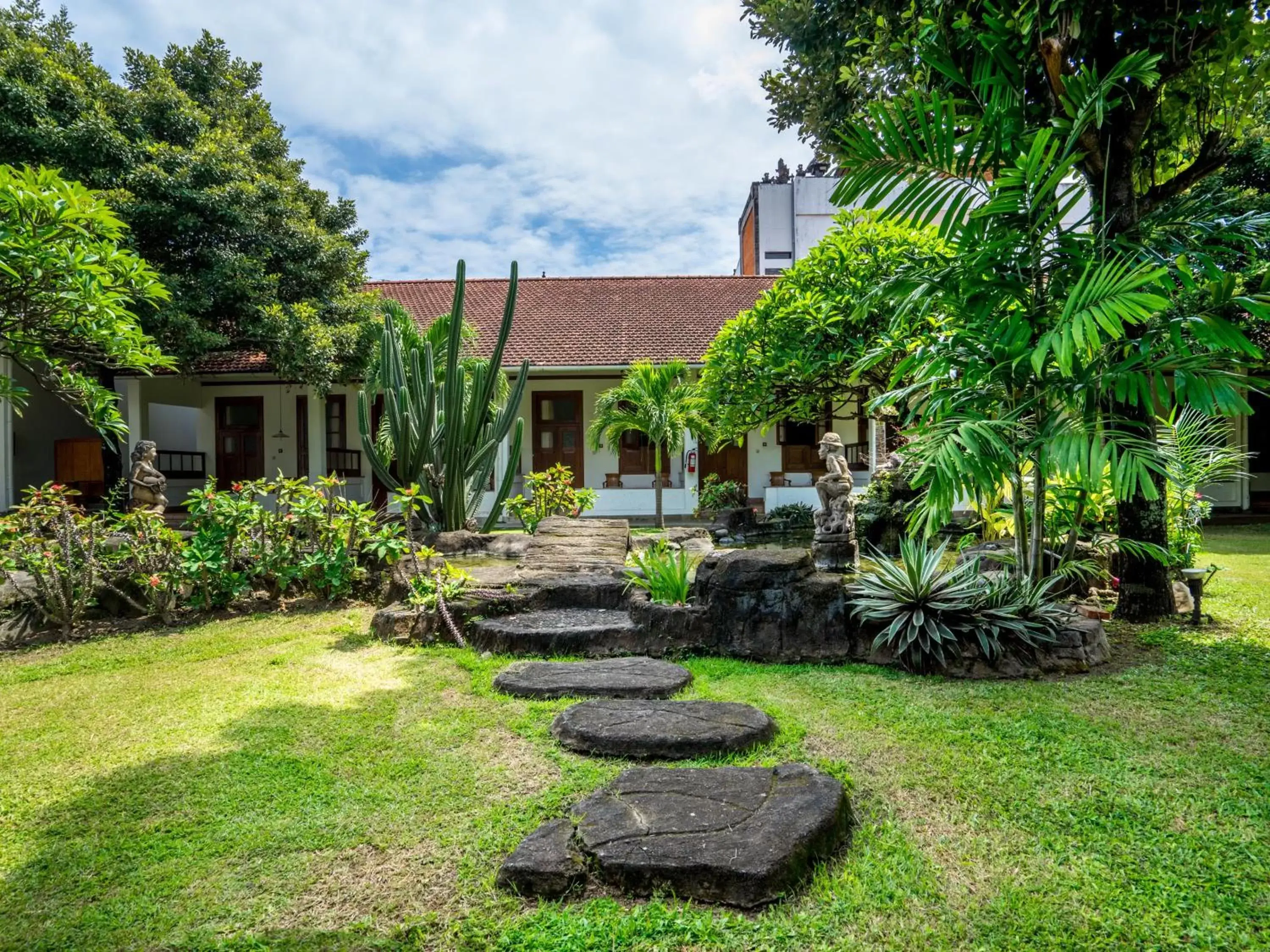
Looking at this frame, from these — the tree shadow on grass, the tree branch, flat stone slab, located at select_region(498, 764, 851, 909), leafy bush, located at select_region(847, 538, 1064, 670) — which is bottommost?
the tree shadow on grass

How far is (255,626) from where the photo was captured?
234 inches

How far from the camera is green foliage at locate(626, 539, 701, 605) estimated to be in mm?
5215

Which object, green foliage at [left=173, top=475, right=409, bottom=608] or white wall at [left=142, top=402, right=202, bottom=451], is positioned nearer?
green foliage at [left=173, top=475, right=409, bottom=608]

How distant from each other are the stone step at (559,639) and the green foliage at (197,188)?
8459mm

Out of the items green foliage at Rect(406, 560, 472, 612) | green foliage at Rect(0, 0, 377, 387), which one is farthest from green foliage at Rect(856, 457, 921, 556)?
green foliage at Rect(0, 0, 377, 387)

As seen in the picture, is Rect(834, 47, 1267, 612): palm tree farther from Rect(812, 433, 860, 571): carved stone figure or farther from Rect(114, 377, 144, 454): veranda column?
Rect(114, 377, 144, 454): veranda column

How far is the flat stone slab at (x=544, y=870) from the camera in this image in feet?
7.29

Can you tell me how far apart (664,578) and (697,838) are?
9.62ft

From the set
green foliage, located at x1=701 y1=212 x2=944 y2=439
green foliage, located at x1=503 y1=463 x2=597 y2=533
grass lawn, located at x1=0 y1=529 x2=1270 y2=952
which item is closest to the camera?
grass lawn, located at x1=0 y1=529 x2=1270 y2=952

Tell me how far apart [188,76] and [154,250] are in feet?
12.0

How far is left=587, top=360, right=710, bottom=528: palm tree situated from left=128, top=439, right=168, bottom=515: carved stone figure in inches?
241

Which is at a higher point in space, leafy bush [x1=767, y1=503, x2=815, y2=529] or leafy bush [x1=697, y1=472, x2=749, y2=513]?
leafy bush [x1=697, y1=472, x2=749, y2=513]

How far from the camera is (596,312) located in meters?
17.1

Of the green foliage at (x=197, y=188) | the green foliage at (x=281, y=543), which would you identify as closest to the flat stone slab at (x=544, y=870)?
the green foliage at (x=281, y=543)
